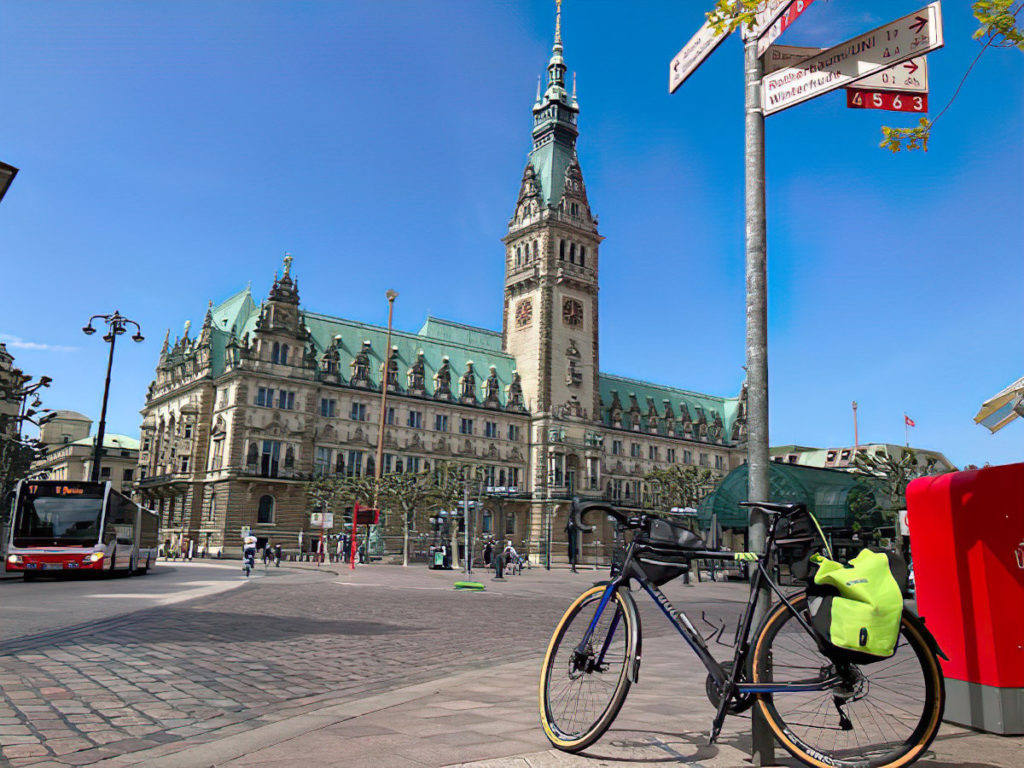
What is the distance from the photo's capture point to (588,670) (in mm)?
4789

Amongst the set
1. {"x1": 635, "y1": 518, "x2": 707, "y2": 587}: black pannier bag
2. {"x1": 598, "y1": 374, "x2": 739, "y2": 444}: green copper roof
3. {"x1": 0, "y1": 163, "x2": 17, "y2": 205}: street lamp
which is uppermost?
{"x1": 598, "y1": 374, "x2": 739, "y2": 444}: green copper roof

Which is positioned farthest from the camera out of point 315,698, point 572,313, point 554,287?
point 572,313

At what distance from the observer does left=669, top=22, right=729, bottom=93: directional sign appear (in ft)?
19.9

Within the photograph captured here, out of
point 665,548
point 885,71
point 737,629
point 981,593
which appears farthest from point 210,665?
point 885,71

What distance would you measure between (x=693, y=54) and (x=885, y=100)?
57.5 inches

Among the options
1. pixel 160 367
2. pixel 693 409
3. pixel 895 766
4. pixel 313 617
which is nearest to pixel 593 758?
pixel 895 766

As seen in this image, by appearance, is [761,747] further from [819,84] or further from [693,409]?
[693,409]

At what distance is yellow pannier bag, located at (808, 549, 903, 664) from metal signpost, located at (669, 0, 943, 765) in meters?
1.25

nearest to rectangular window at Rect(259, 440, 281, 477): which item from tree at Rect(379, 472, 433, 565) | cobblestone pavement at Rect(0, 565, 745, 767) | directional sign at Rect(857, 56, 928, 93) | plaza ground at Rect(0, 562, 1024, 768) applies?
tree at Rect(379, 472, 433, 565)

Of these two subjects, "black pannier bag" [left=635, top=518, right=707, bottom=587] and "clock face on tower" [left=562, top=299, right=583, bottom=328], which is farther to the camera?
"clock face on tower" [left=562, top=299, right=583, bottom=328]

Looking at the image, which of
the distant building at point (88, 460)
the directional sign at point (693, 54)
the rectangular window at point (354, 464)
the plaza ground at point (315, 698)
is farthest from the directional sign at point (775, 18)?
the distant building at point (88, 460)

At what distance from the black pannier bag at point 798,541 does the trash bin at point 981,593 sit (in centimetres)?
181

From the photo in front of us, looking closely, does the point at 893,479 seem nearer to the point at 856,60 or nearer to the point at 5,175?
the point at 856,60

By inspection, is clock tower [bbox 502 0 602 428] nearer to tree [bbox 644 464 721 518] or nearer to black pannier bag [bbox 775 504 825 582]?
tree [bbox 644 464 721 518]
